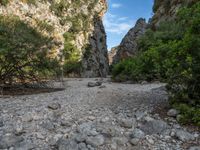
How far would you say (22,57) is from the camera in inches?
392

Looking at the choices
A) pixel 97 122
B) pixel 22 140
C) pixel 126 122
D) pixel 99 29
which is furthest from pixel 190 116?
pixel 99 29

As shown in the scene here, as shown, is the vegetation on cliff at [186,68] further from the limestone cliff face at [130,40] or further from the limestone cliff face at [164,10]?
the limestone cliff face at [130,40]

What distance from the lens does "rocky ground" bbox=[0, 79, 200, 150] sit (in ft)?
15.3

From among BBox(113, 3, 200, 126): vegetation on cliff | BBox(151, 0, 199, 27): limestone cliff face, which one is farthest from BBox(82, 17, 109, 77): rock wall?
BBox(113, 3, 200, 126): vegetation on cliff

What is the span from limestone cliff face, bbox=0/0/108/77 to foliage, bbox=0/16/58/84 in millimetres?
19808

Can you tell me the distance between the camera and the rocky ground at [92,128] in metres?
4.66

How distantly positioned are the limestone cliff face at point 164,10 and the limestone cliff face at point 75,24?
29.4ft

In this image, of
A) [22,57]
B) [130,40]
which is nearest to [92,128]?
[22,57]

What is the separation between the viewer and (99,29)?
39.4 meters

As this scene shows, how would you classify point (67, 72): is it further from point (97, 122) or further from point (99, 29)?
point (97, 122)

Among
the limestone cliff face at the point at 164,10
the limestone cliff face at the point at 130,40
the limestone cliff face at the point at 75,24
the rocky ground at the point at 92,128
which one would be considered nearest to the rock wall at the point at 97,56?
the limestone cliff face at the point at 75,24

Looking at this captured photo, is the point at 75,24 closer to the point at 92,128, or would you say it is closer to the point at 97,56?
the point at 97,56

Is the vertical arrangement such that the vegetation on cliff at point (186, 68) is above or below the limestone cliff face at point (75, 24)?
below

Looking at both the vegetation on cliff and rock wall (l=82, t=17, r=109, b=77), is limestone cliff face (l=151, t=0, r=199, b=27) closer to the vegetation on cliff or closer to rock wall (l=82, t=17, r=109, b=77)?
rock wall (l=82, t=17, r=109, b=77)
